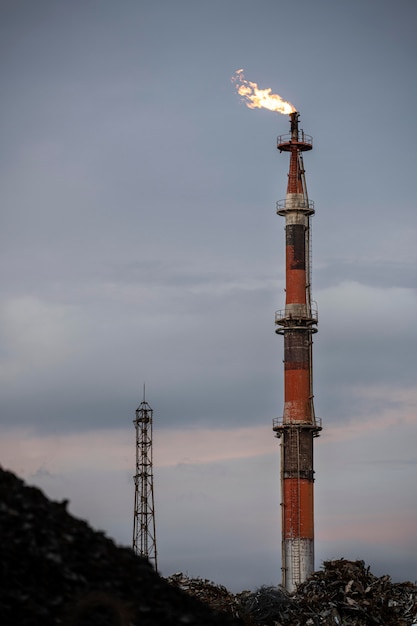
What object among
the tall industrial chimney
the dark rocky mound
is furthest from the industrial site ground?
the tall industrial chimney

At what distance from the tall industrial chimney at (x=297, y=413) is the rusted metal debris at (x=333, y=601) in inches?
1071

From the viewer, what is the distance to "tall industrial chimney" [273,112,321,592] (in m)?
79.8

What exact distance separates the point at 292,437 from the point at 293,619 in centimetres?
3396

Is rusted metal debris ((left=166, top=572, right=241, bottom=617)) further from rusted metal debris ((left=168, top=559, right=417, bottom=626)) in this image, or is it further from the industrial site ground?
the industrial site ground

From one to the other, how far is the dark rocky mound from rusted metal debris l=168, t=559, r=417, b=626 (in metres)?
20.5

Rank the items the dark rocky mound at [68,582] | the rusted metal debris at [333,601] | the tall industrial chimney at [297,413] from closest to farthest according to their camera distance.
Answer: the dark rocky mound at [68,582], the rusted metal debris at [333,601], the tall industrial chimney at [297,413]

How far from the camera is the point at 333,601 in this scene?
159 feet

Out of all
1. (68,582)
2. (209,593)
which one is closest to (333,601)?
(209,593)

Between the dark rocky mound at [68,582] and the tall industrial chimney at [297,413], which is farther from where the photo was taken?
the tall industrial chimney at [297,413]

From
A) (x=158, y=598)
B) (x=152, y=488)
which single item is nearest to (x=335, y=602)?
(x=158, y=598)

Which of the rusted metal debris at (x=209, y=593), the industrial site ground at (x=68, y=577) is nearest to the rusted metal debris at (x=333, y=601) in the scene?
the rusted metal debris at (x=209, y=593)

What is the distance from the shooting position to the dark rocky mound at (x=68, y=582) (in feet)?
80.6

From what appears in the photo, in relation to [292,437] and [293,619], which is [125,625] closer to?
[293,619]

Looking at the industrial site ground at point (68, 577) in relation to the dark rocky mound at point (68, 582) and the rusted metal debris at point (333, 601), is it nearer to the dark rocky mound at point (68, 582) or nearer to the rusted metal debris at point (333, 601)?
the dark rocky mound at point (68, 582)
